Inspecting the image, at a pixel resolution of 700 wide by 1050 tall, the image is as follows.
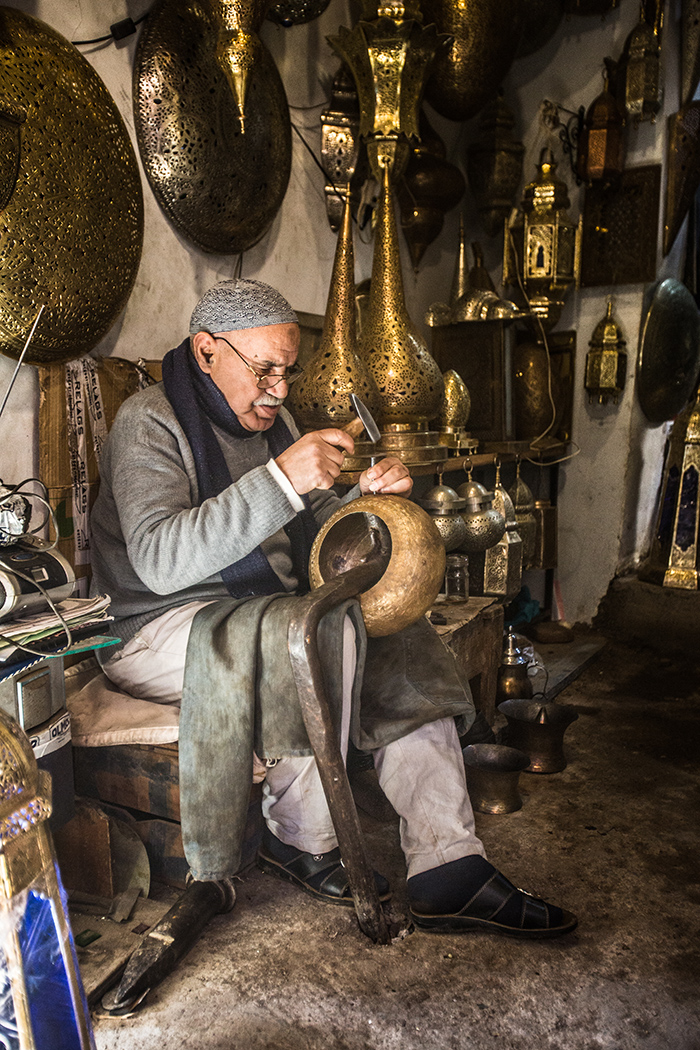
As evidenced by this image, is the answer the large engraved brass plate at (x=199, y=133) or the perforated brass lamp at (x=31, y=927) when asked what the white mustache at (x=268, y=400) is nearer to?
the large engraved brass plate at (x=199, y=133)

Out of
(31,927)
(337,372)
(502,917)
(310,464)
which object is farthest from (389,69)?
(31,927)

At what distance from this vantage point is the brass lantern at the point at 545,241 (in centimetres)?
403

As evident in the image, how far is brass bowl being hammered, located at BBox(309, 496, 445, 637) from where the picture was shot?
1938 mm

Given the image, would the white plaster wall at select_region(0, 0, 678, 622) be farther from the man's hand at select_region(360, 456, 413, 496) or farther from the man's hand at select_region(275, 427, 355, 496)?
the man's hand at select_region(360, 456, 413, 496)

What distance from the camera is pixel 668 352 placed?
15.5ft

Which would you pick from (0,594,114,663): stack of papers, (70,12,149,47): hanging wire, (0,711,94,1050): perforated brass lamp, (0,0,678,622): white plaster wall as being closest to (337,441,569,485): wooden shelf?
(0,0,678,622): white plaster wall

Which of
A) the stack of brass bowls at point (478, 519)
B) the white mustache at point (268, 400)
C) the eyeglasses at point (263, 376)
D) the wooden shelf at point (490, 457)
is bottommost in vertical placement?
the stack of brass bowls at point (478, 519)

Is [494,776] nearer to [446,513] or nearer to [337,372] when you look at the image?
[446,513]

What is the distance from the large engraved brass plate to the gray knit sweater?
0.79 m

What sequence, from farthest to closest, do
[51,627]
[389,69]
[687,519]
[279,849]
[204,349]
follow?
[687,519] < [389,69] < [204,349] < [279,849] < [51,627]

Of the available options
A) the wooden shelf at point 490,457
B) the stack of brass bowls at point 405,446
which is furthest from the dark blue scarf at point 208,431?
the stack of brass bowls at point 405,446

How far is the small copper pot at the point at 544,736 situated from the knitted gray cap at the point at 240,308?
1.56 m

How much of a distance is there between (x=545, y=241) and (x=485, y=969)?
342 centimetres

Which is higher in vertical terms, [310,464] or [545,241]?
[545,241]
